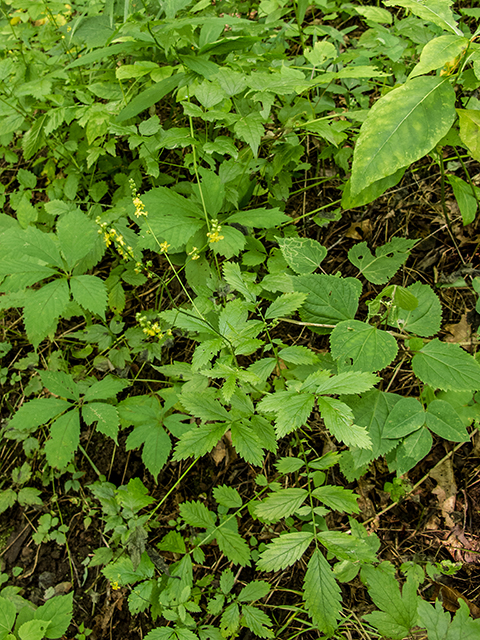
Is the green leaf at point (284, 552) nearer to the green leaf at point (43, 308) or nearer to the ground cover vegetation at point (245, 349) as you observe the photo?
the ground cover vegetation at point (245, 349)

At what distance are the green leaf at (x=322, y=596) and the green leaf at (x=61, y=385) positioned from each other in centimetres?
129

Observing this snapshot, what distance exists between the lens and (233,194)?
75.9 inches

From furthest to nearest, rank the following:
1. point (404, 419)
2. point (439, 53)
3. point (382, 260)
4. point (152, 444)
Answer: point (382, 260) → point (152, 444) → point (404, 419) → point (439, 53)

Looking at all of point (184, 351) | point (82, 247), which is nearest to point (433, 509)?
point (184, 351)

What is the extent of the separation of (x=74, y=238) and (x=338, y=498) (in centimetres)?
162

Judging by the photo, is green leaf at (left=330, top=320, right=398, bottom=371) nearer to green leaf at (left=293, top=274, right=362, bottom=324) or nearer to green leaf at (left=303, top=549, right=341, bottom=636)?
green leaf at (left=293, top=274, right=362, bottom=324)

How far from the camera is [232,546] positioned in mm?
1567

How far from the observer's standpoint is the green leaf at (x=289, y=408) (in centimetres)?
116

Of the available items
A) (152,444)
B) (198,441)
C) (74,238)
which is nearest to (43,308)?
(74,238)

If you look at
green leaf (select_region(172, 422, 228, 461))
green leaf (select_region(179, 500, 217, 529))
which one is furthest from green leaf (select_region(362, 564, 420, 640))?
green leaf (select_region(172, 422, 228, 461))

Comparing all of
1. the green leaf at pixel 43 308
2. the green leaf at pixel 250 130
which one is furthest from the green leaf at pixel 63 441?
the green leaf at pixel 250 130

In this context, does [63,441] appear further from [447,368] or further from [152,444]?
[447,368]

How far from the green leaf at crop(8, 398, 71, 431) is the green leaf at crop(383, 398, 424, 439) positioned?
57.8 inches

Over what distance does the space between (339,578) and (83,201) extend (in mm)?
2331
